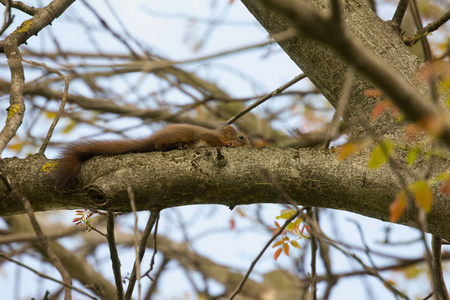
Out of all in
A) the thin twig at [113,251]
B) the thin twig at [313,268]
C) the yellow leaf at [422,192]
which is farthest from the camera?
the thin twig at [313,268]

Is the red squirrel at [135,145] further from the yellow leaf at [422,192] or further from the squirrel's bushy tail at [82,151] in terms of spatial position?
the yellow leaf at [422,192]

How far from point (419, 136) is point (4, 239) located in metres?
4.86

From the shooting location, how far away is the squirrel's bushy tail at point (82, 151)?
2590mm

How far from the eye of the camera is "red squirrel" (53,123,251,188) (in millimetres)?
2611

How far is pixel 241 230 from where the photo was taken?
593 centimetres

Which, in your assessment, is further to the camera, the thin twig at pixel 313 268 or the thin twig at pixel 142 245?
the thin twig at pixel 313 268

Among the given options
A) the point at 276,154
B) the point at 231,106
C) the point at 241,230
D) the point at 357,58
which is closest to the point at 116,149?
the point at 276,154

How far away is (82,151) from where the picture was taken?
112 inches

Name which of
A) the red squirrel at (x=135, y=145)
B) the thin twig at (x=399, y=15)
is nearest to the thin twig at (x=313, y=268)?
the red squirrel at (x=135, y=145)

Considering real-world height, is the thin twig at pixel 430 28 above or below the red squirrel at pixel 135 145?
above

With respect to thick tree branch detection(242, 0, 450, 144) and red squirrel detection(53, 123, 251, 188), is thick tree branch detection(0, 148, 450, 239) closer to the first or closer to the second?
red squirrel detection(53, 123, 251, 188)

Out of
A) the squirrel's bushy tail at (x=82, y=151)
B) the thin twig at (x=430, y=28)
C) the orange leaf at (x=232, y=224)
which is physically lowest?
the squirrel's bushy tail at (x=82, y=151)

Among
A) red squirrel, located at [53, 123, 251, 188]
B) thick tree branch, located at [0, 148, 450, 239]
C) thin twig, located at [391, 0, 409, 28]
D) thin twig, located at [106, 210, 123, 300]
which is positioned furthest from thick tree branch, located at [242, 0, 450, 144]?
thin twig, located at [106, 210, 123, 300]

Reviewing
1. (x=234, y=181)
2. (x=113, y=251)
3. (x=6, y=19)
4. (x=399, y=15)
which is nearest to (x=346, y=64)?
(x=399, y=15)
